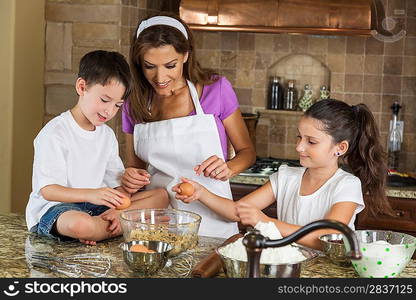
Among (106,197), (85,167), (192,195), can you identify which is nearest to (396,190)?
(192,195)

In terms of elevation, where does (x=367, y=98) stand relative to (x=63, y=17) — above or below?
below

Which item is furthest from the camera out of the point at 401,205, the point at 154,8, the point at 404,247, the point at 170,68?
the point at 154,8

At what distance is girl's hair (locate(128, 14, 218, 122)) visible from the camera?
2.72 meters

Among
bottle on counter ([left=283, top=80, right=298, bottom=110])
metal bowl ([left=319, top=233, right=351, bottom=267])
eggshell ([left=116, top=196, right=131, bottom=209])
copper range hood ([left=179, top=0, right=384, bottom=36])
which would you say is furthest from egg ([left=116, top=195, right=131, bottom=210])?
bottle on counter ([left=283, top=80, right=298, bottom=110])

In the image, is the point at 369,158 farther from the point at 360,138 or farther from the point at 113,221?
the point at 113,221

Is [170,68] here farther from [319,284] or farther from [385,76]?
[385,76]

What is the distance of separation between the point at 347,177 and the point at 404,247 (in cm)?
61

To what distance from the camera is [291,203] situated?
266cm

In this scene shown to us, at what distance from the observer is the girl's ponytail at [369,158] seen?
8.57ft

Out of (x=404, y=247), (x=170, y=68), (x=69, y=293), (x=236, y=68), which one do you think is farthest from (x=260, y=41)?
(x=69, y=293)

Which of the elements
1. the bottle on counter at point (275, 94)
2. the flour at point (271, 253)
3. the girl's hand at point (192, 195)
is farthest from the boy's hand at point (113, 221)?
the bottle on counter at point (275, 94)

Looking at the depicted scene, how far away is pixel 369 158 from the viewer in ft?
8.59

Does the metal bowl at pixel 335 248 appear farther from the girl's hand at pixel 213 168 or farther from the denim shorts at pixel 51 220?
the denim shorts at pixel 51 220

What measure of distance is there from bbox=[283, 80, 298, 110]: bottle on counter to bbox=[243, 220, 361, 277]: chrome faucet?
3.05m
